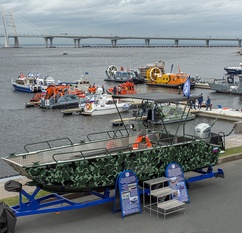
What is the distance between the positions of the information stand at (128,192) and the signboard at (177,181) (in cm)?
106

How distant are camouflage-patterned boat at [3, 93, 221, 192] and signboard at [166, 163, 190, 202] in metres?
0.17

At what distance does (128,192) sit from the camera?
10.5 meters

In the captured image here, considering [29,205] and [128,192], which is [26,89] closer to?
[128,192]

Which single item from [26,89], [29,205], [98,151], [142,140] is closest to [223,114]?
[142,140]

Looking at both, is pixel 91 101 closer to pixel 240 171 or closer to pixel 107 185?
pixel 240 171

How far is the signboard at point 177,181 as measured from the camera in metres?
11.2

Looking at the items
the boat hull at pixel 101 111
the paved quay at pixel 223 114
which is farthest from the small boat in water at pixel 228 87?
the boat hull at pixel 101 111

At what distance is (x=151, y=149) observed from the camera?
1094 centimetres

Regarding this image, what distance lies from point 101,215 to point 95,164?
1.39 metres

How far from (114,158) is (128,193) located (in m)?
0.92

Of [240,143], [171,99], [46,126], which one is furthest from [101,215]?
[46,126]

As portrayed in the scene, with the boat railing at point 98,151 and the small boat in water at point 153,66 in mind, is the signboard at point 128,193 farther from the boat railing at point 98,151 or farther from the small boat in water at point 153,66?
the small boat in water at point 153,66

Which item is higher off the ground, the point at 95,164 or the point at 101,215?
the point at 95,164

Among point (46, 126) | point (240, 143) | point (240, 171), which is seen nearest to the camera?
point (240, 171)
